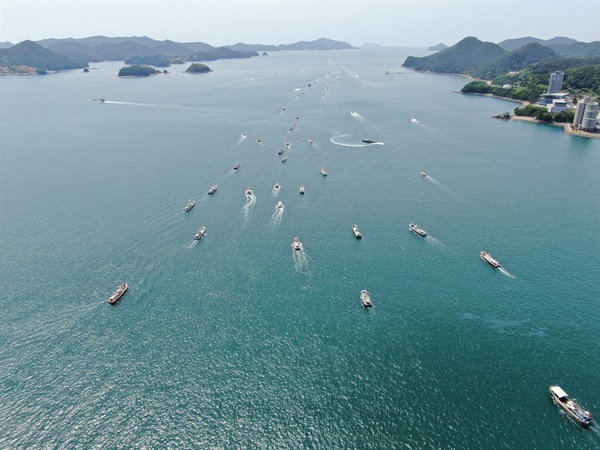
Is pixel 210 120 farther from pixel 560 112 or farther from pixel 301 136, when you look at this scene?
pixel 560 112

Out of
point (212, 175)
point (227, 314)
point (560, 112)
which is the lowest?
point (227, 314)

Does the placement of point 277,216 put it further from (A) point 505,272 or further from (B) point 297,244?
Answer: (A) point 505,272

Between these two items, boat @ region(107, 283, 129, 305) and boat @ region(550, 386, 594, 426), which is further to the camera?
boat @ region(107, 283, 129, 305)

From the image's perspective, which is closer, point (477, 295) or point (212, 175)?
point (477, 295)

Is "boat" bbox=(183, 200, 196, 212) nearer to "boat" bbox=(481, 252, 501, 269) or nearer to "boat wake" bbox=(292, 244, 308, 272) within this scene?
"boat wake" bbox=(292, 244, 308, 272)

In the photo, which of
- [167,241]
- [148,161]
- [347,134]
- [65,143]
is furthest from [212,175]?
[65,143]

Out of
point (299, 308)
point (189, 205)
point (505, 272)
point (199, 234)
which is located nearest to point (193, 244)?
point (199, 234)

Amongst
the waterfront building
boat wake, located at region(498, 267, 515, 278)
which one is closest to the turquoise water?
boat wake, located at region(498, 267, 515, 278)
